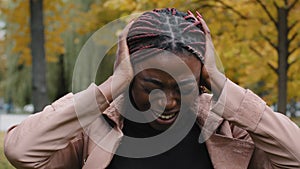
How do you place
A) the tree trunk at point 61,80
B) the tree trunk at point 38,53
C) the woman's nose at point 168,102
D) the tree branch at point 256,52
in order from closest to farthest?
the woman's nose at point 168,102
the tree branch at point 256,52
the tree trunk at point 38,53
the tree trunk at point 61,80

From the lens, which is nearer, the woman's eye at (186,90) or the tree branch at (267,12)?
the woman's eye at (186,90)

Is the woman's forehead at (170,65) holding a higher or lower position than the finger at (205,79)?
higher

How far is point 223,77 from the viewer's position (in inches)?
79.5

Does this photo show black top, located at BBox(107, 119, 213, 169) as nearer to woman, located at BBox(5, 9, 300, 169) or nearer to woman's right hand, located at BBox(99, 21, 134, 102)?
woman, located at BBox(5, 9, 300, 169)

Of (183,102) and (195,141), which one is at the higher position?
(183,102)

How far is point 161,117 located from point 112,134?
7.4 inches

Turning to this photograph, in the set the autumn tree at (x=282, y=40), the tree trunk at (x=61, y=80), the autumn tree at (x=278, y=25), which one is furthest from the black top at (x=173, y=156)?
the tree trunk at (x=61, y=80)

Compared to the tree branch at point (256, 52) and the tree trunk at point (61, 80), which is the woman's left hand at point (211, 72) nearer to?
the tree branch at point (256, 52)

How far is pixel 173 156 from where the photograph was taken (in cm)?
210

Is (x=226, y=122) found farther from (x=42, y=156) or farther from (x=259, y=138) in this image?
(x=42, y=156)

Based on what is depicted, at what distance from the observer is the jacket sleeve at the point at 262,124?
6.56ft

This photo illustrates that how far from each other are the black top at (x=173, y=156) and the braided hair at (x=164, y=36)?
283mm

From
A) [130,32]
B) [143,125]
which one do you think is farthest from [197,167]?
[130,32]

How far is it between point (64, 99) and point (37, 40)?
7.63 m
